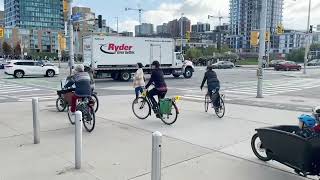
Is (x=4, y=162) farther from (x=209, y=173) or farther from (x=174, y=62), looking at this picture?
(x=174, y=62)

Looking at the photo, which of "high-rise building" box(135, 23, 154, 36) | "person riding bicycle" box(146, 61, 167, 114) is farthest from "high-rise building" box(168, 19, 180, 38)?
"person riding bicycle" box(146, 61, 167, 114)

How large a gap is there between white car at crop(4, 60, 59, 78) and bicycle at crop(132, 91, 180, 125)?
24.1 meters

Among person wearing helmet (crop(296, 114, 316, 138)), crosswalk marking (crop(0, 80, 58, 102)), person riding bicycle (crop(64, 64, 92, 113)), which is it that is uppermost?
person riding bicycle (crop(64, 64, 92, 113))

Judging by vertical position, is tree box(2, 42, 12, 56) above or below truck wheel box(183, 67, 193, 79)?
above

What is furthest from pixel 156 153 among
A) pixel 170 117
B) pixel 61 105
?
pixel 61 105

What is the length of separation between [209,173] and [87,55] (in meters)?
23.8

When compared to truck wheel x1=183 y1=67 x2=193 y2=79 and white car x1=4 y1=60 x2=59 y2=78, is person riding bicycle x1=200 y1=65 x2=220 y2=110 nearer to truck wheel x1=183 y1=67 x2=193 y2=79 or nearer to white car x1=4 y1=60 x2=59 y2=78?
truck wheel x1=183 y1=67 x2=193 y2=79

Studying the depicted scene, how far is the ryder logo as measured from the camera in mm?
27672

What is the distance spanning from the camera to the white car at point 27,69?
30984 millimetres

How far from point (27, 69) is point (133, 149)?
90.6ft

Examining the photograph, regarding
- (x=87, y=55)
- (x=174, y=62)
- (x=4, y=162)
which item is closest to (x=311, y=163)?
(x=4, y=162)

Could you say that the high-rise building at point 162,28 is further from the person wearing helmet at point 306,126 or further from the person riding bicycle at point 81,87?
the person wearing helmet at point 306,126

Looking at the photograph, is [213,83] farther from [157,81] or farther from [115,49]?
[115,49]

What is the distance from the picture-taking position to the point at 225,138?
7.86m
